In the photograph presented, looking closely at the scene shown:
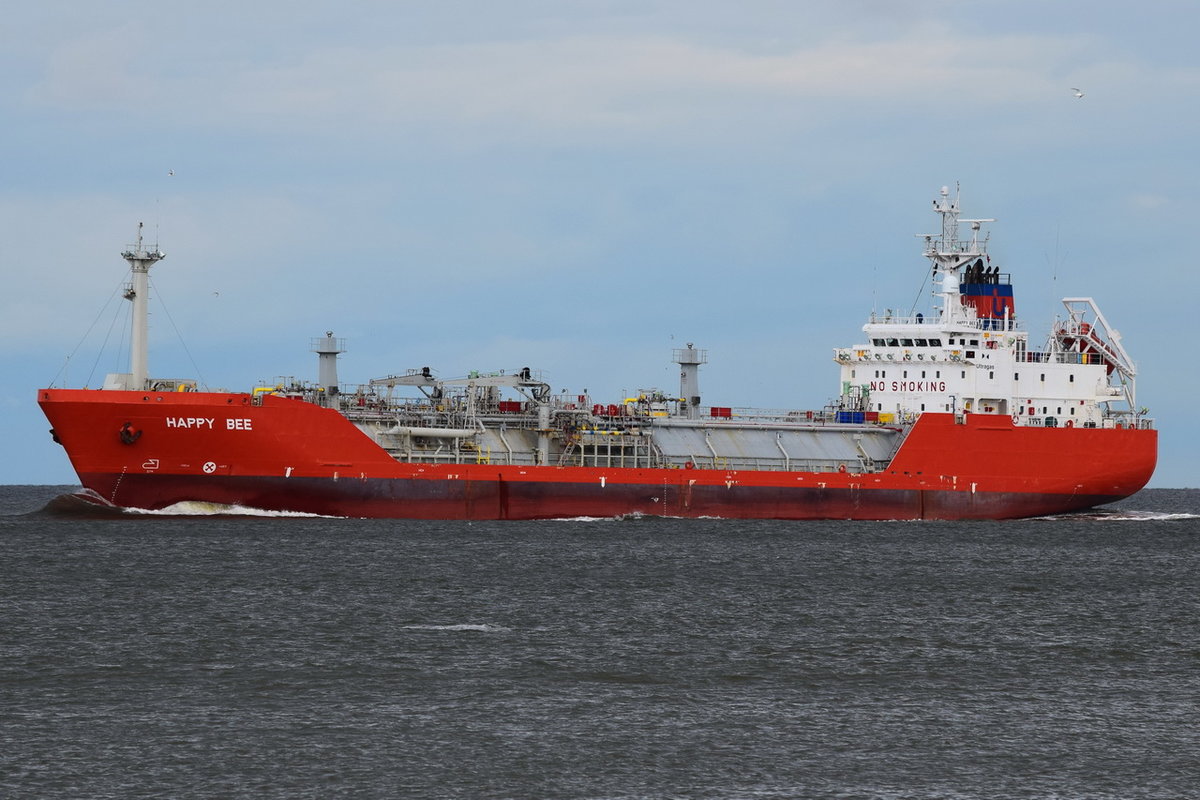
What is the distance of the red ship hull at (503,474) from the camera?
145ft

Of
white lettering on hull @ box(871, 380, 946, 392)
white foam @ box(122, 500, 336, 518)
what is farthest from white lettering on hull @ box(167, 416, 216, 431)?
white lettering on hull @ box(871, 380, 946, 392)

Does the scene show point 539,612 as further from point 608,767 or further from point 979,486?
point 979,486

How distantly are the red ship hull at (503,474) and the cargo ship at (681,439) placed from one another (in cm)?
6

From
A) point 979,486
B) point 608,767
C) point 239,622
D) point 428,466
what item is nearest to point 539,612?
point 239,622

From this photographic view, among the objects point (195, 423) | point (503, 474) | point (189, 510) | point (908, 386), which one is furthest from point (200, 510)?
point (908, 386)

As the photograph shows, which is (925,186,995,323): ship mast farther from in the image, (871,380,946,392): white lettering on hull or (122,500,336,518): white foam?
(122,500,336,518): white foam

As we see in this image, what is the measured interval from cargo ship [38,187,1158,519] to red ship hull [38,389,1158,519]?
0.20ft

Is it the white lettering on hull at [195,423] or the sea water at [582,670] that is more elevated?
the white lettering on hull at [195,423]

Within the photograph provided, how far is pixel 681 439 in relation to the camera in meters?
51.8

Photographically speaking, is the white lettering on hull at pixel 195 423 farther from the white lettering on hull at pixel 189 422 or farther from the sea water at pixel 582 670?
the sea water at pixel 582 670

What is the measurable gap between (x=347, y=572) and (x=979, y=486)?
24.7m

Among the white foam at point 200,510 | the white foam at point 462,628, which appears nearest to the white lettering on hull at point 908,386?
the white foam at point 200,510

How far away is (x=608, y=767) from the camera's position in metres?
19.4

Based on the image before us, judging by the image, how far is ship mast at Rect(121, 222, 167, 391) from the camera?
4609cm
